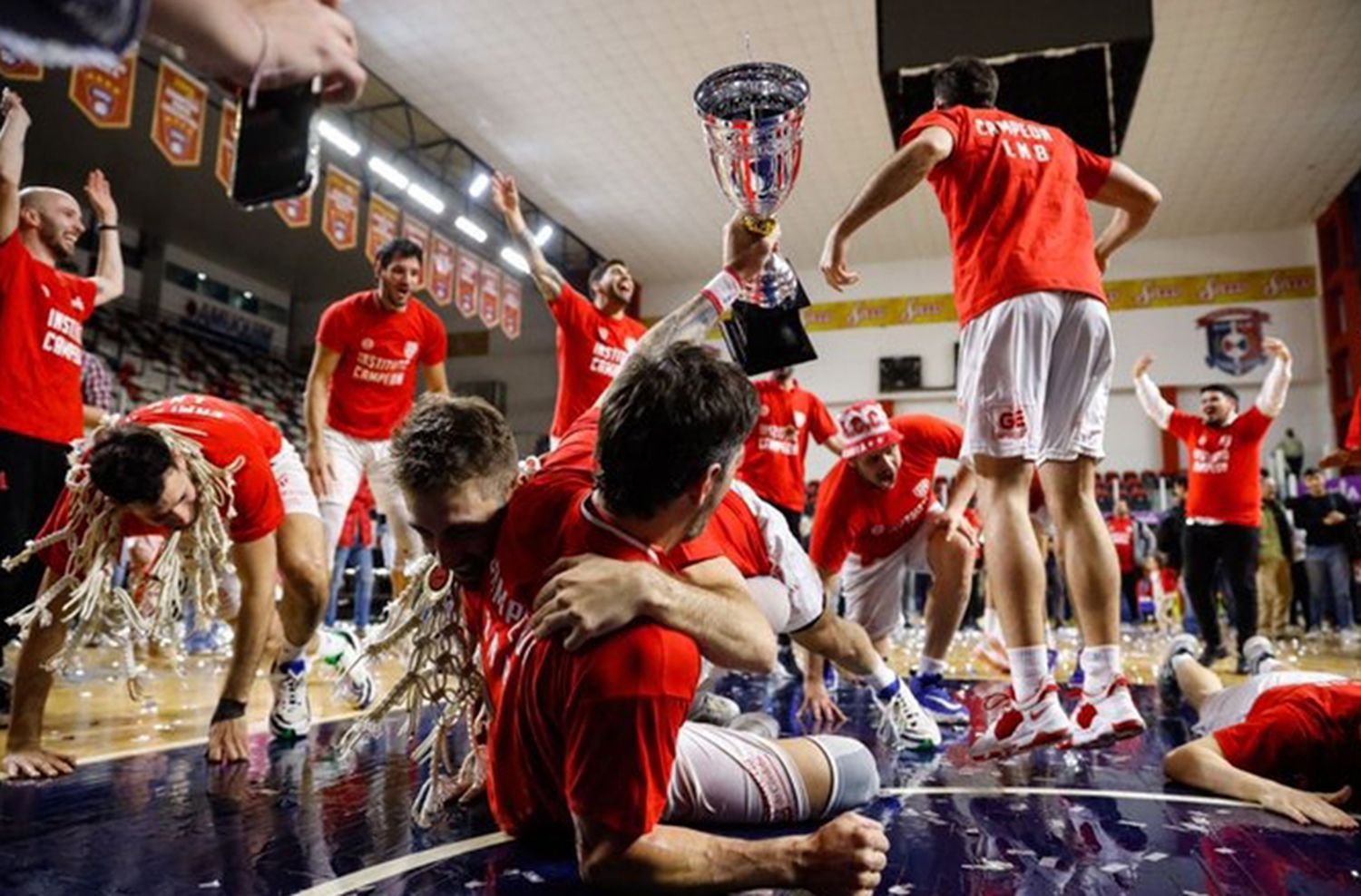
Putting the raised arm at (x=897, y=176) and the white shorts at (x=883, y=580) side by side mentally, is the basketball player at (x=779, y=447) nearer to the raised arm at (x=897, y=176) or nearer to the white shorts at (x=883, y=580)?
the white shorts at (x=883, y=580)

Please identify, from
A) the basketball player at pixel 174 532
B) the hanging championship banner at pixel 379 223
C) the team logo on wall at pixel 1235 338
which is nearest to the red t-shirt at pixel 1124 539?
the team logo on wall at pixel 1235 338

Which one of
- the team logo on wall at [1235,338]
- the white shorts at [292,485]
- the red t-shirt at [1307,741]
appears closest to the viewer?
the red t-shirt at [1307,741]

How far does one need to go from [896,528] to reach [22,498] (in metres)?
3.33

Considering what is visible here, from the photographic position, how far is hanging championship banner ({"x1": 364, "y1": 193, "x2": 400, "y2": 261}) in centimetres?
895

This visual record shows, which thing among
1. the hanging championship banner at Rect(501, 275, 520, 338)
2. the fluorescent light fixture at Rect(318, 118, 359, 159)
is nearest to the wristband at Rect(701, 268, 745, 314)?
the fluorescent light fixture at Rect(318, 118, 359, 159)

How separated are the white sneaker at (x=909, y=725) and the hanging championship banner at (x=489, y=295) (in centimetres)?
939

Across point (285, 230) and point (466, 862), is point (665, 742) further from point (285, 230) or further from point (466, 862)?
point (285, 230)

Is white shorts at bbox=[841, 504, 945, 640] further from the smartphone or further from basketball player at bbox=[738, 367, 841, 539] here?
the smartphone

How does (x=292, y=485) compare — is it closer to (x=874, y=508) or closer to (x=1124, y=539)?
(x=874, y=508)

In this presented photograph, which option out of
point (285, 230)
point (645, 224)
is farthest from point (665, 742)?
point (285, 230)

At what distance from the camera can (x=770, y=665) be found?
1.44 metres

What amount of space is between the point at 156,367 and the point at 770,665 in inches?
590

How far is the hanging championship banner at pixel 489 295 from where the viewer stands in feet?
37.1

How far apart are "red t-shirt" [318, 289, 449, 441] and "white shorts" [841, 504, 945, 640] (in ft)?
7.24
